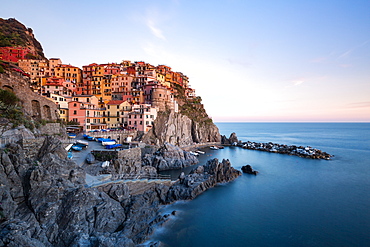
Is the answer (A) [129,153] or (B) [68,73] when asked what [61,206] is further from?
(B) [68,73]

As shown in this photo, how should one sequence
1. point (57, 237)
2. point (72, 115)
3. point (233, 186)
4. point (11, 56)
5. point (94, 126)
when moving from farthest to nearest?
1. point (11, 56)
2. point (94, 126)
3. point (72, 115)
4. point (233, 186)
5. point (57, 237)

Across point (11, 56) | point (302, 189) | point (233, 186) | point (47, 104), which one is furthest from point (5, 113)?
point (11, 56)

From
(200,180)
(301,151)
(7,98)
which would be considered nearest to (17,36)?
(7,98)

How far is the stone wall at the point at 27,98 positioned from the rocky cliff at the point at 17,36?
41.7 metres

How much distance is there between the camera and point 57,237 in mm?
14617

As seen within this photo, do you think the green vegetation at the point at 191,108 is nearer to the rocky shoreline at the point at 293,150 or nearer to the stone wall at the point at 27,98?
the rocky shoreline at the point at 293,150

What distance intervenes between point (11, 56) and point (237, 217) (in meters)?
76.2

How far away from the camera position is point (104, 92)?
6397 centimetres

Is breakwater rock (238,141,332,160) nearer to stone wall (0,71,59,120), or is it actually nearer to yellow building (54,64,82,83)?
stone wall (0,71,59,120)

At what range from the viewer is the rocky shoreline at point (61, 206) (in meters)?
13.9

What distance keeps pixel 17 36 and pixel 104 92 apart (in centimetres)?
4278

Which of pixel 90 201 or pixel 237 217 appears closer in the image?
pixel 90 201

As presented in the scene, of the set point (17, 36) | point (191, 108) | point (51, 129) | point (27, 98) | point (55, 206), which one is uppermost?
point (17, 36)

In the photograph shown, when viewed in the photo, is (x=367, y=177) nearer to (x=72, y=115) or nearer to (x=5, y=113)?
(x=5, y=113)
